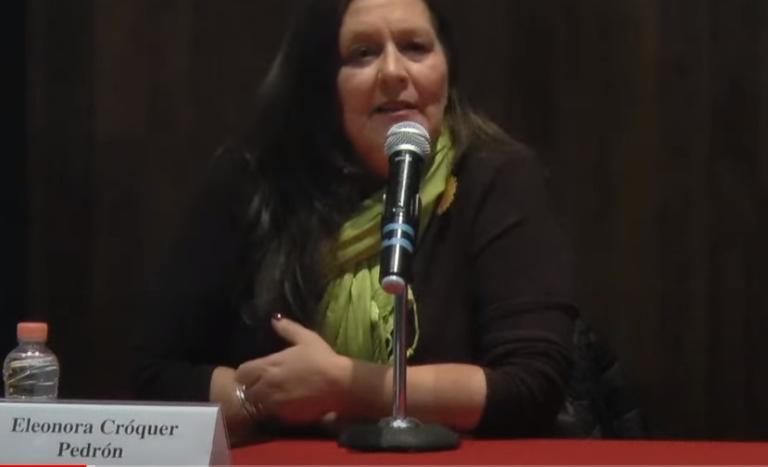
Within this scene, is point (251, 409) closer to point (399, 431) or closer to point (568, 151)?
point (399, 431)

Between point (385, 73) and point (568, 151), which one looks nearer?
point (385, 73)

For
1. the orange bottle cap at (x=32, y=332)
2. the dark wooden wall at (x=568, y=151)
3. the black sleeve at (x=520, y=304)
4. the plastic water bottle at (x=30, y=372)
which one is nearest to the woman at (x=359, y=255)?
the black sleeve at (x=520, y=304)

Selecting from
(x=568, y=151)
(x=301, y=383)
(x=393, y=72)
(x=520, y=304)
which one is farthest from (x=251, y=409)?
(x=568, y=151)

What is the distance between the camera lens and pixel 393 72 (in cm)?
167

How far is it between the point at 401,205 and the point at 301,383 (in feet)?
1.02

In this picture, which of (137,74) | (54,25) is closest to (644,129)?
(137,74)

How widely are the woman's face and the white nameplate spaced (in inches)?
24.7

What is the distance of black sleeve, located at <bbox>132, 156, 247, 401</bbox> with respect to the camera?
1692mm

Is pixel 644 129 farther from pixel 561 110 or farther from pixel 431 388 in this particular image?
pixel 431 388

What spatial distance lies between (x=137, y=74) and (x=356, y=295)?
0.93m

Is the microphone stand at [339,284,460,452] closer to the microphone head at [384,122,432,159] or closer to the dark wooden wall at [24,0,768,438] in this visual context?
the microphone head at [384,122,432,159]

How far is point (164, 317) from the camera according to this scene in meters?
1.70

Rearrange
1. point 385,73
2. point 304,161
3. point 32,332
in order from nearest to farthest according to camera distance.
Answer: point 32,332, point 385,73, point 304,161

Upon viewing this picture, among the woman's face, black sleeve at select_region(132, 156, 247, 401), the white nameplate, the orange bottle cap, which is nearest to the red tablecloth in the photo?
the white nameplate
